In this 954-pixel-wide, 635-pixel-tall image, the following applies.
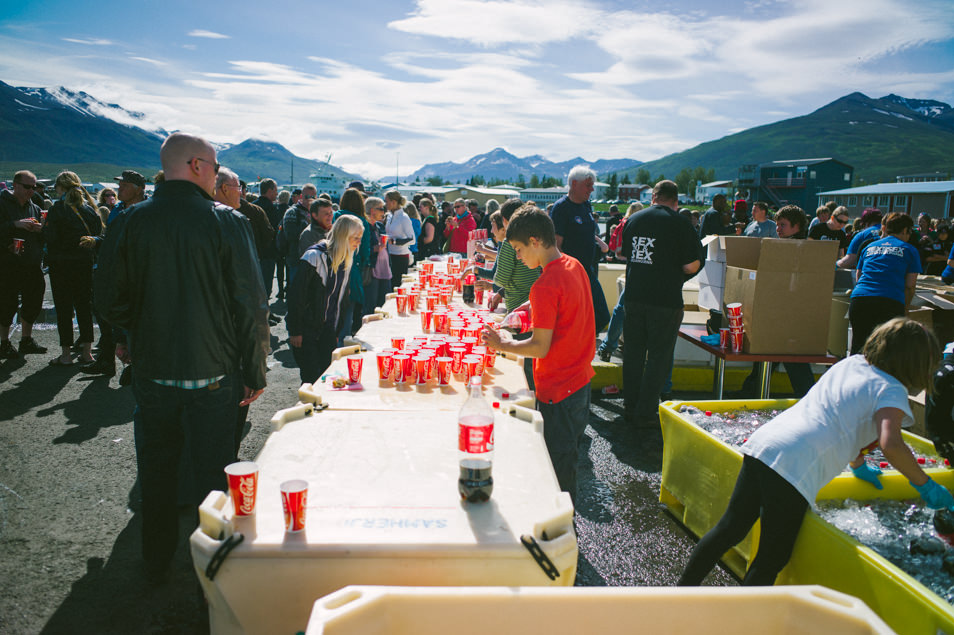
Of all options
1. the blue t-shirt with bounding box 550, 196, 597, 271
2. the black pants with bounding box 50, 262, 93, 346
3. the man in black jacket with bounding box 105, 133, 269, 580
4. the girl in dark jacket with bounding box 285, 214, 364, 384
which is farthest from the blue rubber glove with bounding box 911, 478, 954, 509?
the black pants with bounding box 50, 262, 93, 346

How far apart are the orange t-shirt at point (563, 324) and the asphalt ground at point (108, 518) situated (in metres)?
1.00

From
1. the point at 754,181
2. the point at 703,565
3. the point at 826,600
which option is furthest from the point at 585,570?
the point at 754,181

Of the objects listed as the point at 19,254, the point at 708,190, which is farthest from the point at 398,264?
the point at 708,190

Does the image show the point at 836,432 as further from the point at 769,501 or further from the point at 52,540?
the point at 52,540

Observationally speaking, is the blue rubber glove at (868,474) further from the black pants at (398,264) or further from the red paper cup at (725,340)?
the black pants at (398,264)

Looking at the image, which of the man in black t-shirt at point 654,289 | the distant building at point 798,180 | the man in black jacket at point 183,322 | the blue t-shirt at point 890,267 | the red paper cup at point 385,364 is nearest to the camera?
the man in black jacket at point 183,322

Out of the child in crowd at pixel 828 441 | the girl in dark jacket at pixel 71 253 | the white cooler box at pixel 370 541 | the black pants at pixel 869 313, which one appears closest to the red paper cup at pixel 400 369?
Result: the white cooler box at pixel 370 541

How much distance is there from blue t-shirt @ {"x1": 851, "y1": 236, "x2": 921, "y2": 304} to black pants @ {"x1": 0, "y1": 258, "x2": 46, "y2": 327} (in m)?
8.26

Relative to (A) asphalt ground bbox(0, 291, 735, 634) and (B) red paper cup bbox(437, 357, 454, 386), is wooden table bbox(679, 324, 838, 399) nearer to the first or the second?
(A) asphalt ground bbox(0, 291, 735, 634)

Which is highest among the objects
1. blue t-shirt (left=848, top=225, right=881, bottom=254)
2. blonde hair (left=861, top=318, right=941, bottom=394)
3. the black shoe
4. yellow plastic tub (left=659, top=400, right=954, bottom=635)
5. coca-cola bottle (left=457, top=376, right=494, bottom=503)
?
blue t-shirt (left=848, top=225, right=881, bottom=254)

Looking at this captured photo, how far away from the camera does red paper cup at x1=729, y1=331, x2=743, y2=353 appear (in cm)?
411

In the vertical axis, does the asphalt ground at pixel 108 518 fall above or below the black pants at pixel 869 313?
below

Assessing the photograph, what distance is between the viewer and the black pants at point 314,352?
13.4ft

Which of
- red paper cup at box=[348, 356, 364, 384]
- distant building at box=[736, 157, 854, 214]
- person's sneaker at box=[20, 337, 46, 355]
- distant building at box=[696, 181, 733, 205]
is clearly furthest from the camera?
distant building at box=[696, 181, 733, 205]
